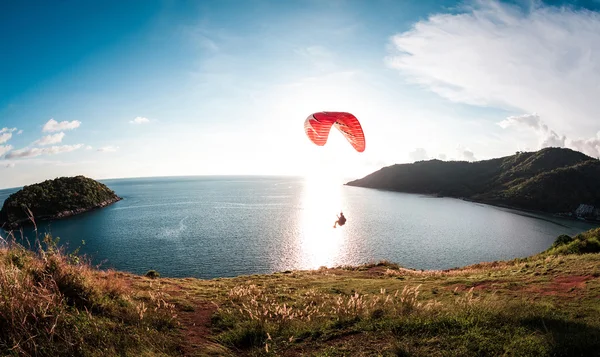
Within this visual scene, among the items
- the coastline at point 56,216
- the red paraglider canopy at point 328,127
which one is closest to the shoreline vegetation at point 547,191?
the red paraglider canopy at point 328,127

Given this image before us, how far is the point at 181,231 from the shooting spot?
3403 inches

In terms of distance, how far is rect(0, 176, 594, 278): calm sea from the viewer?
6261 cm

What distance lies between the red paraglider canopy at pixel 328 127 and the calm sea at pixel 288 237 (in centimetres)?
4269

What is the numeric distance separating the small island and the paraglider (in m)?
127

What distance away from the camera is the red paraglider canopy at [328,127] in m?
18.1

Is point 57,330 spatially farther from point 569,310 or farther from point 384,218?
point 384,218

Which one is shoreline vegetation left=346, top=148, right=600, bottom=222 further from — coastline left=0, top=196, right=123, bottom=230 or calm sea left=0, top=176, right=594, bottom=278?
coastline left=0, top=196, right=123, bottom=230

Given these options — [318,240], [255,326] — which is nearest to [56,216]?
[318,240]

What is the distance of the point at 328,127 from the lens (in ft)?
60.6

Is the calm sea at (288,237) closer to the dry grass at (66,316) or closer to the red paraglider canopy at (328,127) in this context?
the red paraglider canopy at (328,127)

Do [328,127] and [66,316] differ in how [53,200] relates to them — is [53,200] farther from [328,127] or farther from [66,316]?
[66,316]

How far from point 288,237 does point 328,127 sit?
2720 inches

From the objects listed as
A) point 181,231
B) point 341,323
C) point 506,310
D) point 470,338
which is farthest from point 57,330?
point 181,231

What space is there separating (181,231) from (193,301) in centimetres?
7949
